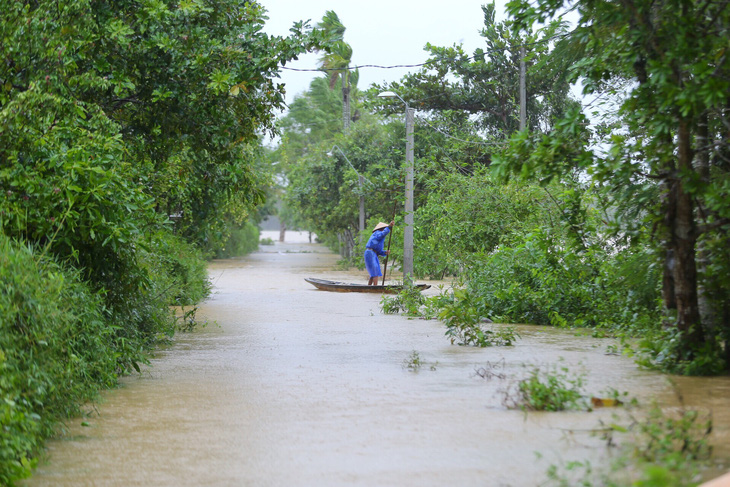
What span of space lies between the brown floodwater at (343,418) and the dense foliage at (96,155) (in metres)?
0.52

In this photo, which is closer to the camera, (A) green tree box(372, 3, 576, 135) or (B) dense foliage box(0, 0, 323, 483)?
(B) dense foliage box(0, 0, 323, 483)

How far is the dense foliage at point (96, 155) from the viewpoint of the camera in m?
6.71

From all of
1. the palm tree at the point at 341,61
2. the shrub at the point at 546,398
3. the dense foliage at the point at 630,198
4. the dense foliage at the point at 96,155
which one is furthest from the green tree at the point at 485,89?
the shrub at the point at 546,398

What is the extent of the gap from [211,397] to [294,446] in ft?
7.69

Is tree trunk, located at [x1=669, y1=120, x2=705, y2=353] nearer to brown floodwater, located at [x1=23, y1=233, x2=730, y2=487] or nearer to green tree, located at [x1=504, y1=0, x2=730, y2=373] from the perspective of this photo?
green tree, located at [x1=504, y1=0, x2=730, y2=373]

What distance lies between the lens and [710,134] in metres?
10.8

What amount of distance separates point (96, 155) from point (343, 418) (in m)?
3.89

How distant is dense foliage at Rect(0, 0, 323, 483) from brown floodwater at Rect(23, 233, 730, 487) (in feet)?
1.71

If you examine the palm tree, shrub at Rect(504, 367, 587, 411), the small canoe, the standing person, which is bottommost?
shrub at Rect(504, 367, 587, 411)

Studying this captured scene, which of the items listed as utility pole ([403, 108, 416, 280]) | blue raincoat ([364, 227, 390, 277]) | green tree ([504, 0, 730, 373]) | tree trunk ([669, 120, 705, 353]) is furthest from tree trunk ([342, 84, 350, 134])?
tree trunk ([669, 120, 705, 353])

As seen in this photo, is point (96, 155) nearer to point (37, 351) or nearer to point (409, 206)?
point (37, 351)

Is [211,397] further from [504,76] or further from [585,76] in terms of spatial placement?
[504,76]

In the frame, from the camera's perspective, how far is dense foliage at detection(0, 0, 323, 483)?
671 centimetres

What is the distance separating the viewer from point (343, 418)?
7.48m
